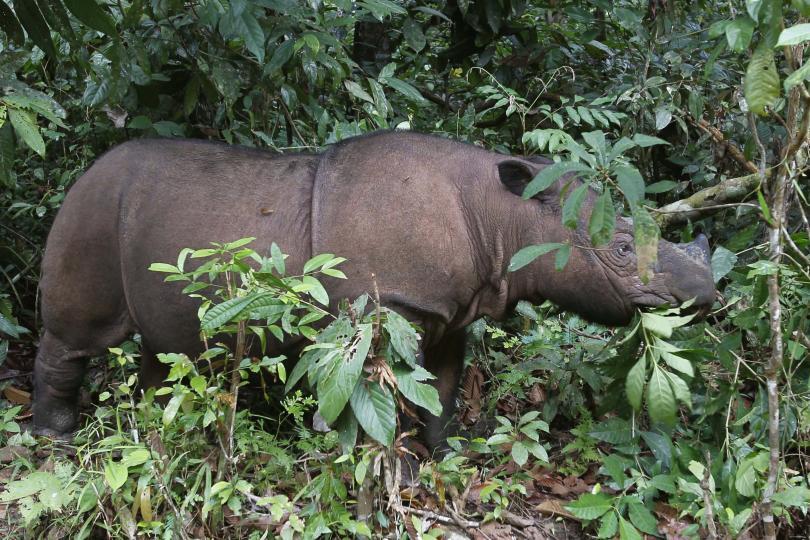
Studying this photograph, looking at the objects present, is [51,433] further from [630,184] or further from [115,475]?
[630,184]

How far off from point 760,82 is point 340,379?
1888mm

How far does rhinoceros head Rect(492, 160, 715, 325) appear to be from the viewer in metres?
4.49

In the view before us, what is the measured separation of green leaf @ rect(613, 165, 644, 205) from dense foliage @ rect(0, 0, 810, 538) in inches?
0.4

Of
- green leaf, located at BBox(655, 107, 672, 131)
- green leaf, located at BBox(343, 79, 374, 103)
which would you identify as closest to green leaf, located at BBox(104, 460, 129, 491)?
green leaf, located at BBox(343, 79, 374, 103)

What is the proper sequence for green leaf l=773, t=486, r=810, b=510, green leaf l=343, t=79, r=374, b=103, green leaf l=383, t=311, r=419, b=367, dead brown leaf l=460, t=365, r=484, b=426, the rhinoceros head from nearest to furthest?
green leaf l=383, t=311, r=419, b=367 → green leaf l=773, t=486, r=810, b=510 → the rhinoceros head → dead brown leaf l=460, t=365, r=484, b=426 → green leaf l=343, t=79, r=374, b=103

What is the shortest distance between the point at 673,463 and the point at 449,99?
4166 mm

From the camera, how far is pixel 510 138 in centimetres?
700

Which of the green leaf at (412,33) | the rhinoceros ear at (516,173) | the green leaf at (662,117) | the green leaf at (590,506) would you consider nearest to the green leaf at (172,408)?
the green leaf at (590,506)

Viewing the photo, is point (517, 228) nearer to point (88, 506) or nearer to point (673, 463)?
point (673, 463)

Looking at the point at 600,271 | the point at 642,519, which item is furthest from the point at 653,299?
the point at 642,519

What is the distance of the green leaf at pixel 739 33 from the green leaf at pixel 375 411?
1797mm

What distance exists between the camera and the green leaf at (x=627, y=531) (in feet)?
12.8

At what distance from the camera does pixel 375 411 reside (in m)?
3.28

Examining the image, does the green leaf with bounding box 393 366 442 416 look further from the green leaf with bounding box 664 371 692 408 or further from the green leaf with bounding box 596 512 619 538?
the green leaf with bounding box 596 512 619 538
